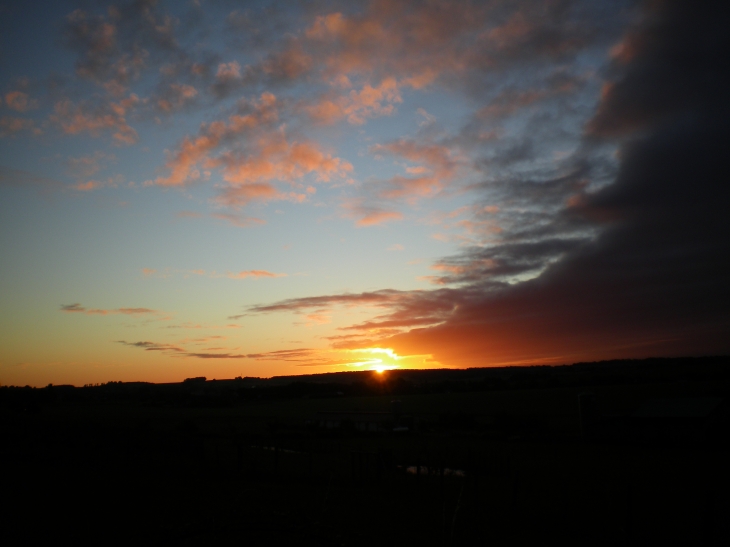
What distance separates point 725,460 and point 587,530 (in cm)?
2573

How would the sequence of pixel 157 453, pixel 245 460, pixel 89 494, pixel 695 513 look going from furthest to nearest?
pixel 245 460, pixel 157 453, pixel 89 494, pixel 695 513

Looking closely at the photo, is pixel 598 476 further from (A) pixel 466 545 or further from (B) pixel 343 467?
(A) pixel 466 545

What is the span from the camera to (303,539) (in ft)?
36.2

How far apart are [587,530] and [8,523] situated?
16823 millimetres

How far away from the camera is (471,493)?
781 inches

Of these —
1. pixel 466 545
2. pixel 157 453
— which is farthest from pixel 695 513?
pixel 157 453

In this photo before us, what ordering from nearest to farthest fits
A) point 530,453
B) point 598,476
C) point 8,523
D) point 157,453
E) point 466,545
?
point 466,545
point 8,523
point 598,476
point 157,453
point 530,453

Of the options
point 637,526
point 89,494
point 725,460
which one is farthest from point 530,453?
point 89,494

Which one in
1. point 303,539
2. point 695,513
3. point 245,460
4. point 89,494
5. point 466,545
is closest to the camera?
point 303,539

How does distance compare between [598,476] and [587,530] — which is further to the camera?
[598,476]

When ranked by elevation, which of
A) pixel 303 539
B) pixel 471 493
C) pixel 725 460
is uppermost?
pixel 303 539

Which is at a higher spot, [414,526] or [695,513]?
[414,526]

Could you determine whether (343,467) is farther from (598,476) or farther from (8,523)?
(8,523)

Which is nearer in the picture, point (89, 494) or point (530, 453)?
point (89, 494)
